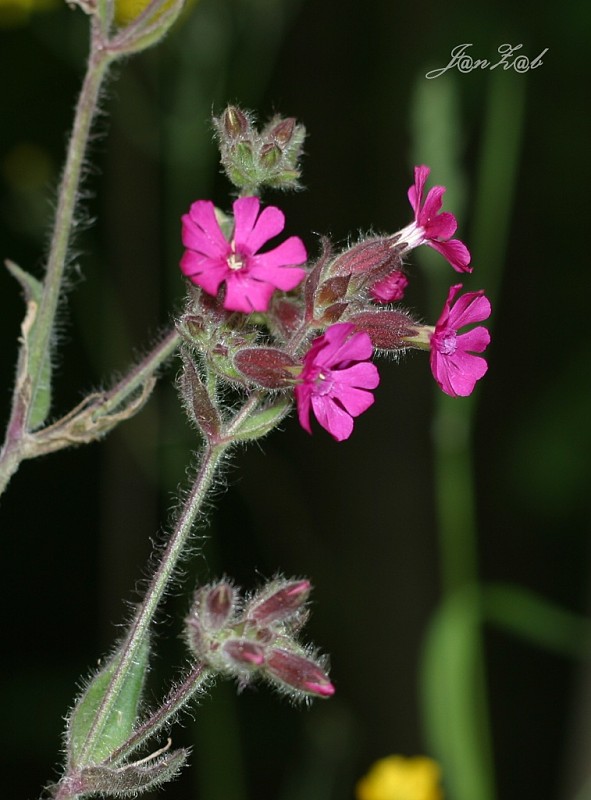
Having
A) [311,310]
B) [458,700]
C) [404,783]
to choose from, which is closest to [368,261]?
[311,310]

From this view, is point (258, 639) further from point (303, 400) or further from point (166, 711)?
point (303, 400)

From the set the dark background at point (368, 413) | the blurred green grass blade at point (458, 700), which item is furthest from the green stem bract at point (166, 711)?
the dark background at point (368, 413)

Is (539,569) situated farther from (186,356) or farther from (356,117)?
(186,356)

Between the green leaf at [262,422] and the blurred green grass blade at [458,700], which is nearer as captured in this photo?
the green leaf at [262,422]

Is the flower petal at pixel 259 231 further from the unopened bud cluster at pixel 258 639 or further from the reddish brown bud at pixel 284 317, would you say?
the unopened bud cluster at pixel 258 639

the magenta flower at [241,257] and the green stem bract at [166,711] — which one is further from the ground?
the magenta flower at [241,257]

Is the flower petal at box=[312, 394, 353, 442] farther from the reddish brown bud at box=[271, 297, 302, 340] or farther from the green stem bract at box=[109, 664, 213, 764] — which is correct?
the green stem bract at box=[109, 664, 213, 764]

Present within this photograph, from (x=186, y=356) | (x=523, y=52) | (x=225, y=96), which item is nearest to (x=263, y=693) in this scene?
(x=225, y=96)
